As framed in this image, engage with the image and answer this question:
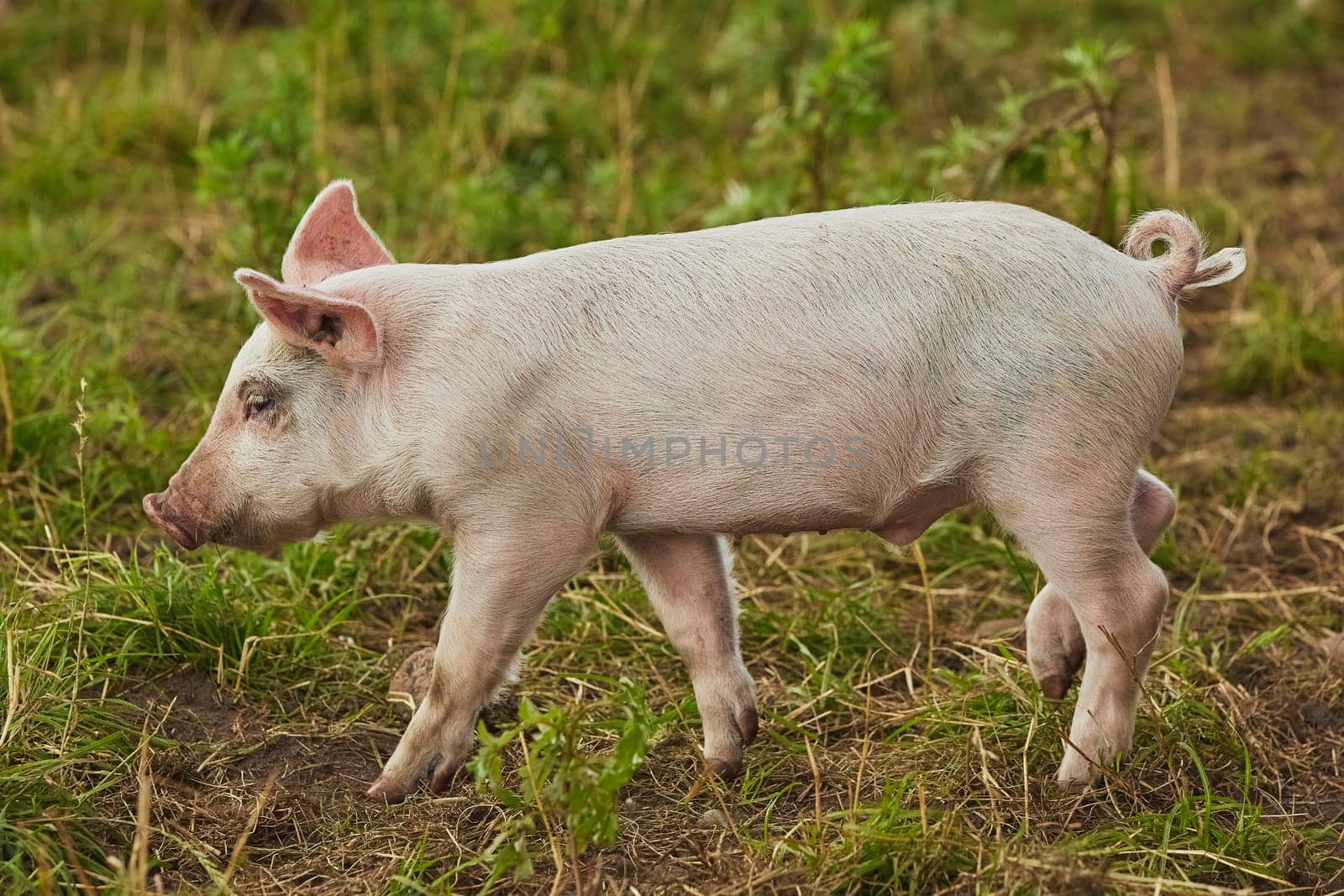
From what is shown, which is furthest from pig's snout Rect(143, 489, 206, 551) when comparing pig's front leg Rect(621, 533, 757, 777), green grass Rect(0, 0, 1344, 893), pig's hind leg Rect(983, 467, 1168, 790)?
pig's hind leg Rect(983, 467, 1168, 790)

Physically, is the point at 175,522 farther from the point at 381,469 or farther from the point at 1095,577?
the point at 1095,577

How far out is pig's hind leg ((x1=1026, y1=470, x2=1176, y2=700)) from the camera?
395 cm

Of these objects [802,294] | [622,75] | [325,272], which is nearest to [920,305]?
[802,294]

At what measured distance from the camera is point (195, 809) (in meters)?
3.67

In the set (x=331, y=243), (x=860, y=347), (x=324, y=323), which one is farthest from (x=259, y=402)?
(x=860, y=347)

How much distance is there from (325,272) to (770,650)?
164cm

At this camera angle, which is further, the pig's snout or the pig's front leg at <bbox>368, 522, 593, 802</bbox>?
the pig's snout

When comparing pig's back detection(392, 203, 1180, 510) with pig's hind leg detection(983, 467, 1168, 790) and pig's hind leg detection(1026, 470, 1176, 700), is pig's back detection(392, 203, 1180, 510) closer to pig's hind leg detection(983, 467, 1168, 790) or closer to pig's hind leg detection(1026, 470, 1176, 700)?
pig's hind leg detection(983, 467, 1168, 790)

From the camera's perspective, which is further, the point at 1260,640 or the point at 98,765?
the point at 1260,640

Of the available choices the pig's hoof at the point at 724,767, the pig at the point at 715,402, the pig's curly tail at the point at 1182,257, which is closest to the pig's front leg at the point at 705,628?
the pig's hoof at the point at 724,767

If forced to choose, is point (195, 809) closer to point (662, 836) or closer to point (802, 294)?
point (662, 836)

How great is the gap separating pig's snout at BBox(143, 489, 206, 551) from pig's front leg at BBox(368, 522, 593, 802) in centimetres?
61

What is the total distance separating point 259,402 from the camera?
3.63 metres

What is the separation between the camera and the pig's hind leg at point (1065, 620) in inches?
155
